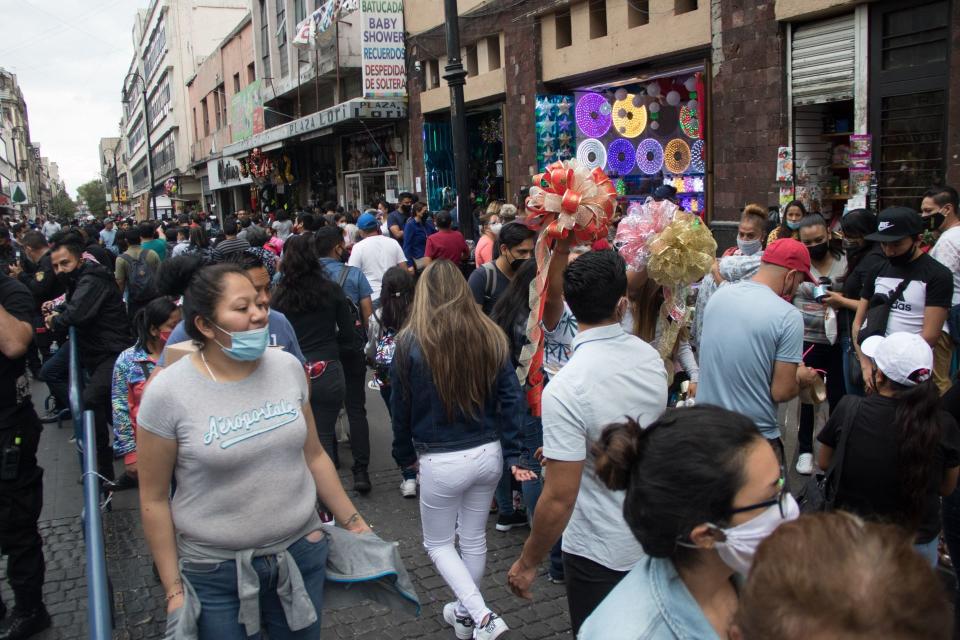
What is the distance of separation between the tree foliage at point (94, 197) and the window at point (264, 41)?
9482 centimetres

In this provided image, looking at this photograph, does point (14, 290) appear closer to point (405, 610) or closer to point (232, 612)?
point (232, 612)

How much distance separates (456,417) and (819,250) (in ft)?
12.8

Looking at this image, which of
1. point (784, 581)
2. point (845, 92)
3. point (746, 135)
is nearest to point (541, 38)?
point (746, 135)

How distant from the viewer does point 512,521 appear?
5180 millimetres

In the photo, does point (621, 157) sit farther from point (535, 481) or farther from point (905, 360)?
point (905, 360)

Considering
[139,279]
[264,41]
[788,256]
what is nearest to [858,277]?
[788,256]

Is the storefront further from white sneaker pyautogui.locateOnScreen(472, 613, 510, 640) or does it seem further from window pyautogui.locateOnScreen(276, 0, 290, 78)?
window pyautogui.locateOnScreen(276, 0, 290, 78)

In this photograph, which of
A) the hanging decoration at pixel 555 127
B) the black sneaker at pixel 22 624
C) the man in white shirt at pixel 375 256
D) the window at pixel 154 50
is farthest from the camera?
the window at pixel 154 50

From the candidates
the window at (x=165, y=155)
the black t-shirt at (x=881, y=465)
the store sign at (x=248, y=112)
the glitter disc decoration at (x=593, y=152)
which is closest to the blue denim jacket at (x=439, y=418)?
the black t-shirt at (x=881, y=465)

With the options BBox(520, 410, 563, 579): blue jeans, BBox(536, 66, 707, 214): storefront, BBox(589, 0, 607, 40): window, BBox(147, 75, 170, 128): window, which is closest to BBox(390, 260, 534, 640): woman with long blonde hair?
BBox(520, 410, 563, 579): blue jeans

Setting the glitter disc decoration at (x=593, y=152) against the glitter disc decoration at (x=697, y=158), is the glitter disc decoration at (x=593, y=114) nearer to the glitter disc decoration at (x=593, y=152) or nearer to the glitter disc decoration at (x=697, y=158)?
the glitter disc decoration at (x=593, y=152)

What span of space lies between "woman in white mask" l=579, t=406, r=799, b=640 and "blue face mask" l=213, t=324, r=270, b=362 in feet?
4.94

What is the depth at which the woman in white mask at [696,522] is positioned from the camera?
64.3 inches

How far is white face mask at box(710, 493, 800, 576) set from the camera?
1.63 m
